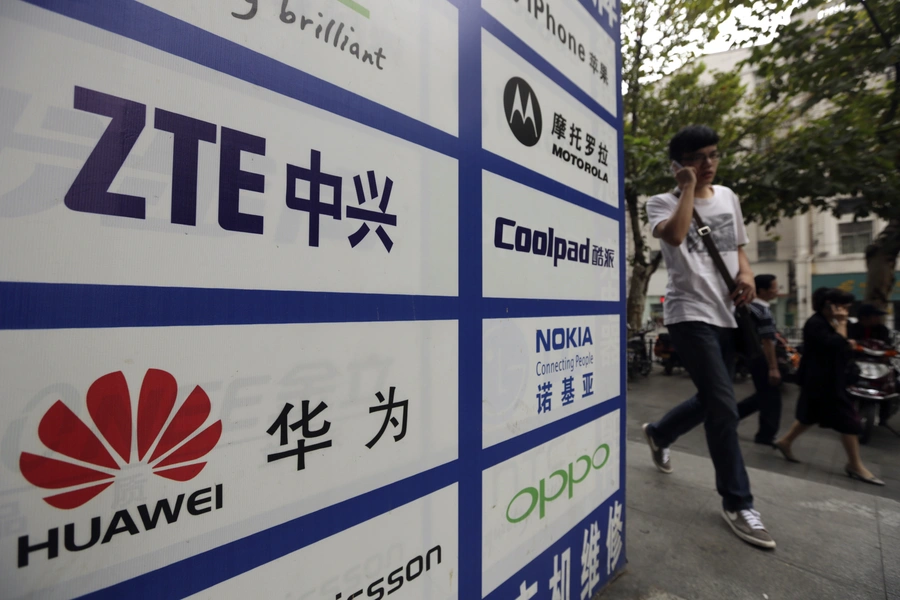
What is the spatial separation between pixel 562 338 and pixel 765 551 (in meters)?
1.67

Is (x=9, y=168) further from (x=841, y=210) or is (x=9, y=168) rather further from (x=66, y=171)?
(x=841, y=210)

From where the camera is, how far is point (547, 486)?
5.52ft

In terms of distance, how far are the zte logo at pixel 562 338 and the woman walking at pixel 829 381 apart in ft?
9.23

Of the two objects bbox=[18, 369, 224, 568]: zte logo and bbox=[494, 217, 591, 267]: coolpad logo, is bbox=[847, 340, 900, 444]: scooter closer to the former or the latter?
bbox=[494, 217, 591, 267]: coolpad logo

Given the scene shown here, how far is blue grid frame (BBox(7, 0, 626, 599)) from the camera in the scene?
73cm

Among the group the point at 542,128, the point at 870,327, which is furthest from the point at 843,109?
the point at 542,128

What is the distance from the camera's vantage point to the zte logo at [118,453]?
0.68m

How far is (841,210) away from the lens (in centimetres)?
582

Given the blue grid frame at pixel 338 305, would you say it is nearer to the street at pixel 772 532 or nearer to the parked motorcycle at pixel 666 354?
the street at pixel 772 532

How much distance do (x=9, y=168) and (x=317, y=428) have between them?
2.19 ft

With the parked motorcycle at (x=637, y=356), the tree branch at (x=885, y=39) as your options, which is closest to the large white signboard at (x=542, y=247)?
the tree branch at (x=885, y=39)

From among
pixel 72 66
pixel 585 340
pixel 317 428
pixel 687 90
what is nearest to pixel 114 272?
pixel 72 66

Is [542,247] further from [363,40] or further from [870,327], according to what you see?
[870,327]

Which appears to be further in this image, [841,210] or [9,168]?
[841,210]
